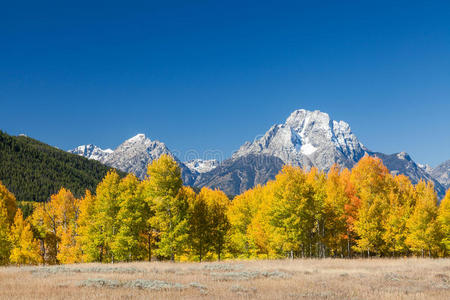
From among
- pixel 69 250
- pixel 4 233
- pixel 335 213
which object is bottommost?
pixel 69 250

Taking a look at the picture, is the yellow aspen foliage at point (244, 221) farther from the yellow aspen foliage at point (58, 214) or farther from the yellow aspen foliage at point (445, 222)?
the yellow aspen foliage at point (58, 214)

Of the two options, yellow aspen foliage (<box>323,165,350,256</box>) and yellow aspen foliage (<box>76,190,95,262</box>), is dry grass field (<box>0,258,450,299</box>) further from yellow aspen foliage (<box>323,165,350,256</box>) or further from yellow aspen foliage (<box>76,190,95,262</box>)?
yellow aspen foliage (<box>323,165,350,256</box>)

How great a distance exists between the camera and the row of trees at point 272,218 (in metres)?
40.7

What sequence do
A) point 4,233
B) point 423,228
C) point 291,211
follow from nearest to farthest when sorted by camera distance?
point 291,211 < point 423,228 < point 4,233

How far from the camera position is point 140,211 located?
143ft

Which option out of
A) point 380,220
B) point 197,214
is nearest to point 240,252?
point 197,214

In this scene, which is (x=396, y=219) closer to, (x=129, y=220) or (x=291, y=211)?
(x=291, y=211)

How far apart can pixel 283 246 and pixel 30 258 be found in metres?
41.2

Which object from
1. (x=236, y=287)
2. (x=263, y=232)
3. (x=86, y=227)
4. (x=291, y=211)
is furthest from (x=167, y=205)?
(x=236, y=287)

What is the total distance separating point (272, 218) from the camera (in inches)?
1721

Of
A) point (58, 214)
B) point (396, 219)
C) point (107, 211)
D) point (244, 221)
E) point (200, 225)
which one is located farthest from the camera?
point (58, 214)

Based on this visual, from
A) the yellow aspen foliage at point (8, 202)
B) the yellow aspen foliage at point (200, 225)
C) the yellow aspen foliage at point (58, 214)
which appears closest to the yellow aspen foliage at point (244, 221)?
the yellow aspen foliage at point (200, 225)

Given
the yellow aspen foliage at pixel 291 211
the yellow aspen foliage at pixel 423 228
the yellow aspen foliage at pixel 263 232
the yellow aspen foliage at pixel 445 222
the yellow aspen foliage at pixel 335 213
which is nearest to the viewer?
the yellow aspen foliage at pixel 291 211

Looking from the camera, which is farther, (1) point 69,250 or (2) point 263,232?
(1) point 69,250
